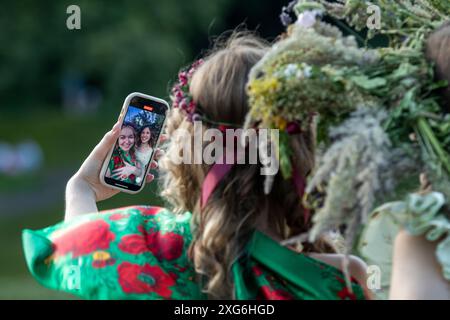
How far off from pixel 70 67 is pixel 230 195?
18364mm

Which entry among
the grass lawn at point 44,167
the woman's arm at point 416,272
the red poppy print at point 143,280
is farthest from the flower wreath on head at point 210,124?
the grass lawn at point 44,167

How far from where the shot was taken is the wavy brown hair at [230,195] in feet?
6.91

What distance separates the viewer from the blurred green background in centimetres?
1773

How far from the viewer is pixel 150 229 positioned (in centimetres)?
219

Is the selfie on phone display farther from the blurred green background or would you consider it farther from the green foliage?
the green foliage

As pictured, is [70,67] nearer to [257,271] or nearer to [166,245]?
[166,245]

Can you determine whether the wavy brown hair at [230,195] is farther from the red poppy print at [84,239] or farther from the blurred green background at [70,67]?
the blurred green background at [70,67]

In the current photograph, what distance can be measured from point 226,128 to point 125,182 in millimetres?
479

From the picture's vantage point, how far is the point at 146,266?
2.10 metres

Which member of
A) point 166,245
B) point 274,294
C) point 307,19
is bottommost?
point 274,294

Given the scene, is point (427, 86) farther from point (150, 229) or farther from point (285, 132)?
point (150, 229)
